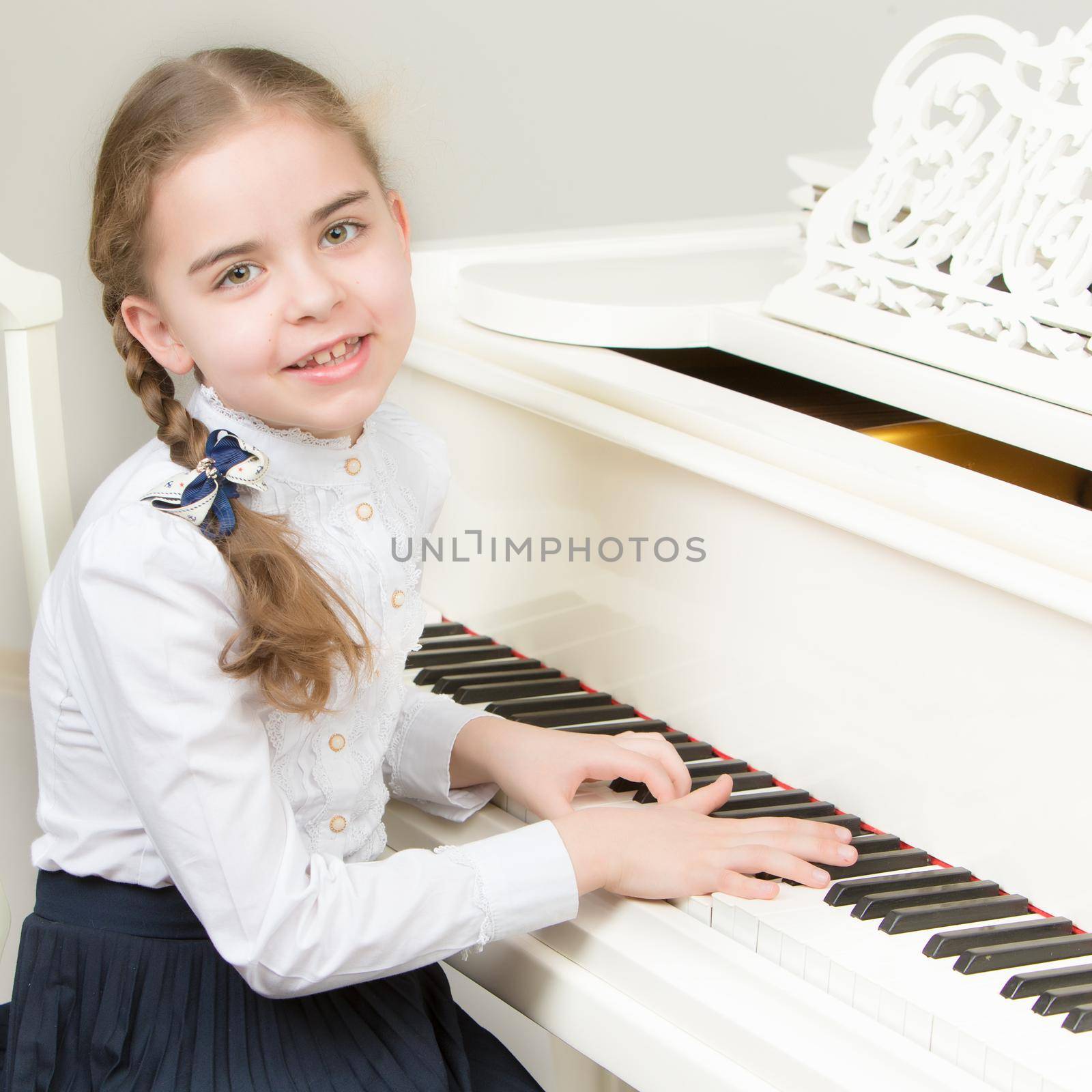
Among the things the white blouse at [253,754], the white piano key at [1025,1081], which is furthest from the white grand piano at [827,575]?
the white blouse at [253,754]

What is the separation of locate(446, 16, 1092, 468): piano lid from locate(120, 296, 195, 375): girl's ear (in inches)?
21.1

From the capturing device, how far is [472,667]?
1.77 metres

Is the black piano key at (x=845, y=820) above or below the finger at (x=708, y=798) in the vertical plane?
below

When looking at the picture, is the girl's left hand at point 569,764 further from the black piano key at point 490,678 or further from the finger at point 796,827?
the black piano key at point 490,678

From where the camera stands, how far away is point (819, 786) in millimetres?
1454

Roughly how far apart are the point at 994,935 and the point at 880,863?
14cm

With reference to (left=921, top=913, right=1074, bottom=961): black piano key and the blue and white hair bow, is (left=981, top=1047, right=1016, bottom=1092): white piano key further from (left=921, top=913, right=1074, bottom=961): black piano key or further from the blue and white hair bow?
the blue and white hair bow

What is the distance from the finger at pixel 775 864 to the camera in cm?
128

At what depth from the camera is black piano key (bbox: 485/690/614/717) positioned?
1654mm

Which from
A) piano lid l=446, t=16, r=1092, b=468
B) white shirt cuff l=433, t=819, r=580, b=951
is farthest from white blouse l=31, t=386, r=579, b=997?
piano lid l=446, t=16, r=1092, b=468

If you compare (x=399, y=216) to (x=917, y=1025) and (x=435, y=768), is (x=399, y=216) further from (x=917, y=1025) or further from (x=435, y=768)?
(x=917, y=1025)

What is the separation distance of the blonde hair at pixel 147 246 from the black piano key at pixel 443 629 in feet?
1.77

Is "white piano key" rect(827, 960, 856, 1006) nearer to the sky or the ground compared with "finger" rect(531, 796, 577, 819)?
nearer to the ground

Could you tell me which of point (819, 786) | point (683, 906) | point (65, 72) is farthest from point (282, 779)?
point (65, 72)
